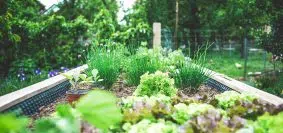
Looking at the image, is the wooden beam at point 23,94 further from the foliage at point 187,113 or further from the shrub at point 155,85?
the foliage at point 187,113

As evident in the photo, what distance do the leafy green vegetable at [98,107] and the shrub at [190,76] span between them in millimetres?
3337

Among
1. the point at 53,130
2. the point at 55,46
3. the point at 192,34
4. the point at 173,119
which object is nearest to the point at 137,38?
the point at 55,46

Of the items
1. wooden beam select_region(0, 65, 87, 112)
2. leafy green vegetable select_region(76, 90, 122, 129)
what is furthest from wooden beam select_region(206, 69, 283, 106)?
leafy green vegetable select_region(76, 90, 122, 129)

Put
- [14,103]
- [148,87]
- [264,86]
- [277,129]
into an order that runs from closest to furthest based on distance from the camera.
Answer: [277,129], [14,103], [148,87], [264,86]

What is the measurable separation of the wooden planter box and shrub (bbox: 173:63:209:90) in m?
0.34

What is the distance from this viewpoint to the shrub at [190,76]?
4.91m

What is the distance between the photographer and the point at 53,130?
4.96 ft

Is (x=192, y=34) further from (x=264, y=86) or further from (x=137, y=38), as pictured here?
(x=264, y=86)

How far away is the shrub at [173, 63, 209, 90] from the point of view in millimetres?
4906

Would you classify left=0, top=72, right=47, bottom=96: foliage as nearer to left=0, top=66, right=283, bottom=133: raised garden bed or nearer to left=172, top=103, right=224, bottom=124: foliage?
left=0, top=66, right=283, bottom=133: raised garden bed

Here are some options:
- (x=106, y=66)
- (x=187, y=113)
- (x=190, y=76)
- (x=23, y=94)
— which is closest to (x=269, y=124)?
(x=187, y=113)

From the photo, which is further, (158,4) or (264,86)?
(158,4)

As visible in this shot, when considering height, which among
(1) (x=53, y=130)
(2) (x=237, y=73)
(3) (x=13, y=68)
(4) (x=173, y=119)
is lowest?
(2) (x=237, y=73)

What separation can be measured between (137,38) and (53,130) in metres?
9.69
